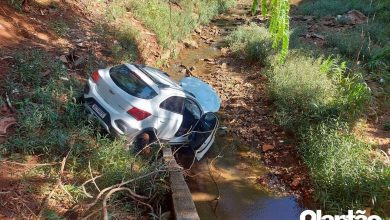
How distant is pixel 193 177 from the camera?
24.2 feet

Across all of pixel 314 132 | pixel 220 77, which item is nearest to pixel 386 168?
pixel 314 132

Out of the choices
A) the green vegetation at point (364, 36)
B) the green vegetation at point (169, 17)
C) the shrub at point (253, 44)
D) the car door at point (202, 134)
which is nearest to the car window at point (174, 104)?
the car door at point (202, 134)

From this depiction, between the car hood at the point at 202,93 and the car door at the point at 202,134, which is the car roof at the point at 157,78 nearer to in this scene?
the car door at the point at 202,134

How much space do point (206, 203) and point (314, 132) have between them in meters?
2.97

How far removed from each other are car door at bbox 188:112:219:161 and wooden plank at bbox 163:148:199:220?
0.70m

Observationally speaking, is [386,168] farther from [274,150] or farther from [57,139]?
[57,139]

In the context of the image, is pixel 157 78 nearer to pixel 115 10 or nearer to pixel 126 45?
pixel 126 45

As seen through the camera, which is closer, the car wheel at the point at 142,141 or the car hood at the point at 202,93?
the car wheel at the point at 142,141

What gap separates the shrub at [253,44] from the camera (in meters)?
12.5

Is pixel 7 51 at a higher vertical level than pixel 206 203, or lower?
higher

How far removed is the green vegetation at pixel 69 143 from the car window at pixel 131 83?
2.77 feet

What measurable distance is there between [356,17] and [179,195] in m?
15.5

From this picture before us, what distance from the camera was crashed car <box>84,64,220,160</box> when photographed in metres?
6.24

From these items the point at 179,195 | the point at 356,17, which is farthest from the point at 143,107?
the point at 356,17
